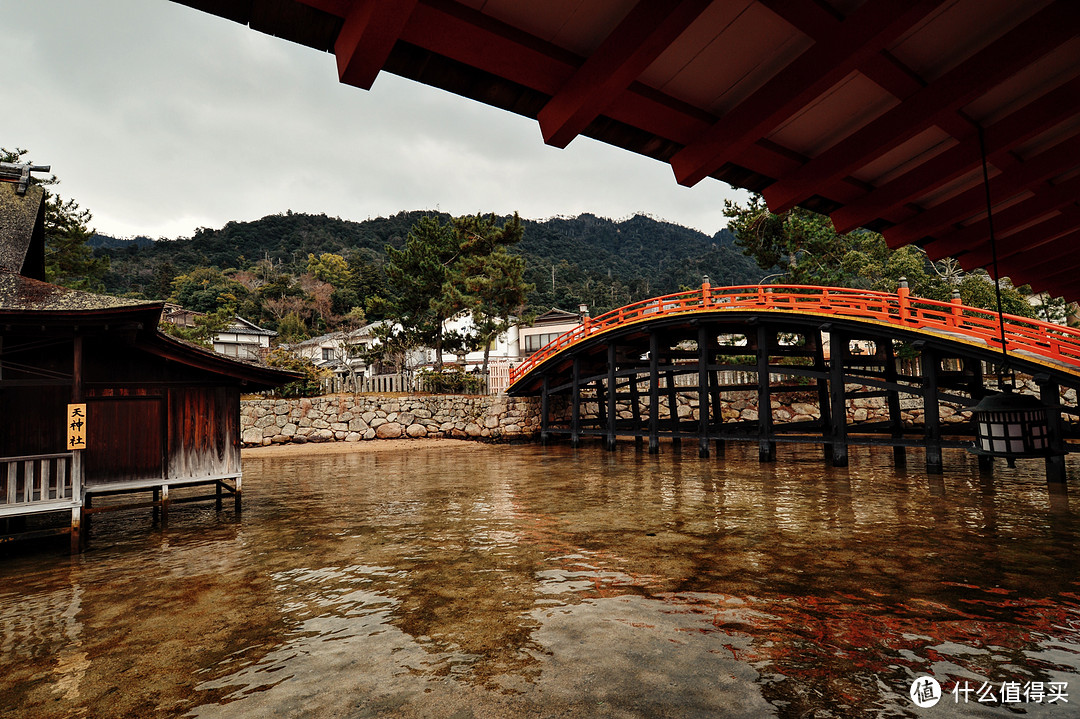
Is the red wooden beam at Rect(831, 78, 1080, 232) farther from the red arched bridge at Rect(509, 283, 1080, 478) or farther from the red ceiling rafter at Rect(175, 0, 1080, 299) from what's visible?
the red arched bridge at Rect(509, 283, 1080, 478)

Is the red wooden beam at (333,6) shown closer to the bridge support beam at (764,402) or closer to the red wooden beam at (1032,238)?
the red wooden beam at (1032,238)

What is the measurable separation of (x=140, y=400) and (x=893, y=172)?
37.1ft

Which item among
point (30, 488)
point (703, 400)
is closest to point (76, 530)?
point (30, 488)

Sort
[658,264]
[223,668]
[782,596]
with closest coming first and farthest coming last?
[223,668]
[782,596]
[658,264]

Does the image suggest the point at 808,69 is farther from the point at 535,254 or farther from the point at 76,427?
the point at 535,254

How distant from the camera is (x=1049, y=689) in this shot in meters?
3.17

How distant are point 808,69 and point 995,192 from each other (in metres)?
2.89

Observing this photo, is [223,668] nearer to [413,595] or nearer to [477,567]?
[413,595]

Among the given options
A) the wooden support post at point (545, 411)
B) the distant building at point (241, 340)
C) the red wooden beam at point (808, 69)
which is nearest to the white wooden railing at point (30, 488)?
the red wooden beam at point (808, 69)

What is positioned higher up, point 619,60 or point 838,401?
point 619,60

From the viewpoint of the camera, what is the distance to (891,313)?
12859mm

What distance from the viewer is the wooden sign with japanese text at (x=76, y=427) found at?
7309 mm

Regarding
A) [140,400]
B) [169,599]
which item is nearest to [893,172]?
[169,599]

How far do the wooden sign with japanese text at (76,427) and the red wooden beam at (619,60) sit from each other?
8310 mm
